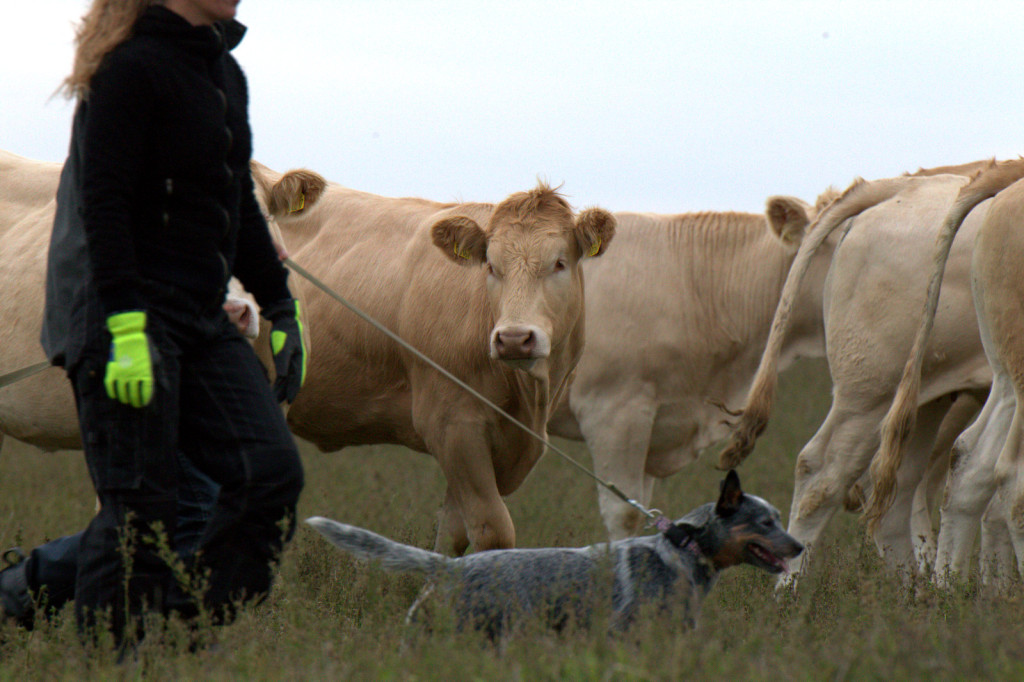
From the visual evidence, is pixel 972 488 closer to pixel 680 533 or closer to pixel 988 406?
pixel 988 406

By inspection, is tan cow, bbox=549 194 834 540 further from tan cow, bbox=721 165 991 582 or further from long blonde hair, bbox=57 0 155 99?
long blonde hair, bbox=57 0 155 99

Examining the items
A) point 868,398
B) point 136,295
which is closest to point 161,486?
point 136,295

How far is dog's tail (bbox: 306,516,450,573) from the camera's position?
381 centimetres

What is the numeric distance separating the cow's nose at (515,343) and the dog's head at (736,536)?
1.18 metres

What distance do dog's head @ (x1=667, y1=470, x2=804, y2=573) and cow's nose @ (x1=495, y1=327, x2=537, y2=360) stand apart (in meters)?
1.18

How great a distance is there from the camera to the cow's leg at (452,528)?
6160 millimetres

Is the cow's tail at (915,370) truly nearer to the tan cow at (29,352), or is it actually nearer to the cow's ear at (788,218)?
the cow's ear at (788,218)

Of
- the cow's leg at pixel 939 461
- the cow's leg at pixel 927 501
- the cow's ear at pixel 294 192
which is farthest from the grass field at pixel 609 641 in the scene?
the cow's ear at pixel 294 192

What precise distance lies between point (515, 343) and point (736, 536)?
1369 mm

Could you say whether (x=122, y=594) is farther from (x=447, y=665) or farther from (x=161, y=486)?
(x=447, y=665)

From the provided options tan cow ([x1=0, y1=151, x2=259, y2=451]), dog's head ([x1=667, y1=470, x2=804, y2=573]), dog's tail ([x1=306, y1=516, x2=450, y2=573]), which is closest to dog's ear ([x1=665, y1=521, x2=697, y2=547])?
dog's head ([x1=667, y1=470, x2=804, y2=573])

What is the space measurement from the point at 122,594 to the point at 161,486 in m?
0.32

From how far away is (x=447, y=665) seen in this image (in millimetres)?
2947

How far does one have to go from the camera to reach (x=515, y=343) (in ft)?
16.6
